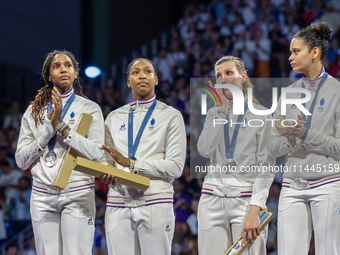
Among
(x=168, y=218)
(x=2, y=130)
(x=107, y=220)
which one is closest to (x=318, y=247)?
(x=168, y=218)

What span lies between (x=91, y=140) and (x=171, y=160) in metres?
0.62

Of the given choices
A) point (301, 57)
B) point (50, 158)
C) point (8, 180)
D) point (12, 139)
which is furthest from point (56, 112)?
point (12, 139)

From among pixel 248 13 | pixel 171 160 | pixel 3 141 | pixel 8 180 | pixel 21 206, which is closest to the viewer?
pixel 171 160

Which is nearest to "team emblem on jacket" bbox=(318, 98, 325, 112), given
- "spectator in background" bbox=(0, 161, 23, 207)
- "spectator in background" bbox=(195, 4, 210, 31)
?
"spectator in background" bbox=(0, 161, 23, 207)

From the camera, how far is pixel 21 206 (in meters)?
6.84

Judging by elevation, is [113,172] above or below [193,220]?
above

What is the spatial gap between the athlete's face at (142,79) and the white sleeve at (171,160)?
0.31 meters

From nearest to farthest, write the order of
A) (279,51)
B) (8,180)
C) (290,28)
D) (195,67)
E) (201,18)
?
1. (8,180)
2. (279,51)
3. (195,67)
4. (290,28)
5. (201,18)

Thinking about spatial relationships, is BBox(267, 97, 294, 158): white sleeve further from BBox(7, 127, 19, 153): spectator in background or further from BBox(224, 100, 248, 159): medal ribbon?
BBox(7, 127, 19, 153): spectator in background

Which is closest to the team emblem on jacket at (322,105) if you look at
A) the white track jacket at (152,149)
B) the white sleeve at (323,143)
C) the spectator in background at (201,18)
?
the white sleeve at (323,143)

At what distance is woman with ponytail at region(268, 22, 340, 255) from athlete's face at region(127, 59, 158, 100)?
1.06 m

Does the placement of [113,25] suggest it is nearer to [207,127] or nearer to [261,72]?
[261,72]

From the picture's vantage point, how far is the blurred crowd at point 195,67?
6262mm

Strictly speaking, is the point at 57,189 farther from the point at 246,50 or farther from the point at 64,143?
the point at 246,50
